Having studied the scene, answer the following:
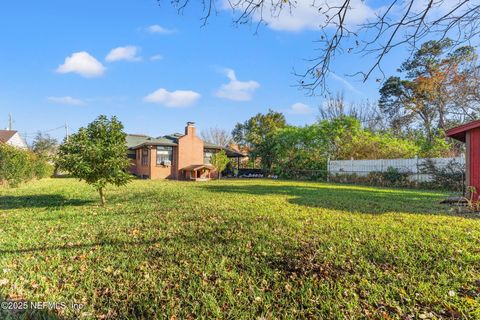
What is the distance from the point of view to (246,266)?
349 centimetres

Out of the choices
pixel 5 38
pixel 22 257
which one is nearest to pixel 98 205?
pixel 22 257

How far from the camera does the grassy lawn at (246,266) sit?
8.68 ft

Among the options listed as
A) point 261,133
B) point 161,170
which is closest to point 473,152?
point 161,170

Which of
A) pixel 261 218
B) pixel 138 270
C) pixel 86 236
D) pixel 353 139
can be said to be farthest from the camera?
pixel 353 139

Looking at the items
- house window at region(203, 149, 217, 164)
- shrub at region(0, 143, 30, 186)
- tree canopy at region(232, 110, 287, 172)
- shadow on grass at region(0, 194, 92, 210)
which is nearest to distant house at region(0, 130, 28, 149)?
shrub at region(0, 143, 30, 186)

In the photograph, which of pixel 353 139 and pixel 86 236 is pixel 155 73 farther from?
pixel 353 139

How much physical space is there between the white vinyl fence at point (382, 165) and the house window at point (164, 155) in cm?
1272

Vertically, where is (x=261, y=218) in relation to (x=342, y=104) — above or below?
below

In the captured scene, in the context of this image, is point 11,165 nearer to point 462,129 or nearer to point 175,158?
point 175,158

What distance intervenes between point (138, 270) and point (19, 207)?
677cm

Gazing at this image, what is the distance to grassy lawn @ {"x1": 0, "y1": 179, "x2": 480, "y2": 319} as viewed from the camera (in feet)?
8.68

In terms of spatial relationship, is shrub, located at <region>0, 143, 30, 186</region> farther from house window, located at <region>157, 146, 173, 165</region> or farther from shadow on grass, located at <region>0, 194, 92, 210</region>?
house window, located at <region>157, 146, 173, 165</region>

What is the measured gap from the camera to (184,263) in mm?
3605

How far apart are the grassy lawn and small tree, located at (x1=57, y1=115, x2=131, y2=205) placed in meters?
1.95
